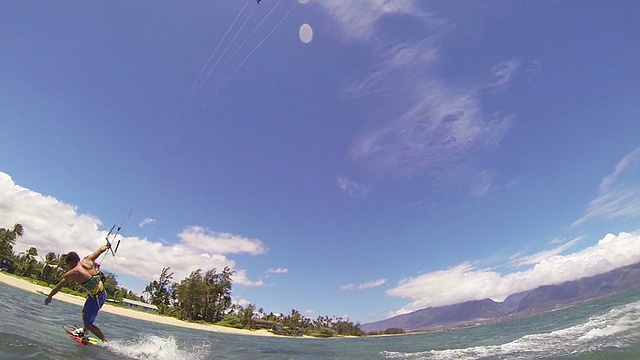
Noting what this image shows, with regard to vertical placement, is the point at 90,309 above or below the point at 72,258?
below

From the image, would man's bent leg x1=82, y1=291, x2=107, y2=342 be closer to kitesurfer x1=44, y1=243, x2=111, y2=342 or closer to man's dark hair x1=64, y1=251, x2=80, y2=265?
kitesurfer x1=44, y1=243, x2=111, y2=342

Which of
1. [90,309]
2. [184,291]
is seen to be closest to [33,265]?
[184,291]

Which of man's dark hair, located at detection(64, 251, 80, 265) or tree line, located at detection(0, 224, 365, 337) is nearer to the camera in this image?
man's dark hair, located at detection(64, 251, 80, 265)

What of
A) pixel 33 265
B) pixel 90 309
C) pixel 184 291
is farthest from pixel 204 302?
pixel 90 309

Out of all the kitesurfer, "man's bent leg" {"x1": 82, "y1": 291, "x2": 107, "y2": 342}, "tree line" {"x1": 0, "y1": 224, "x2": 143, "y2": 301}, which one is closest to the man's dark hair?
the kitesurfer

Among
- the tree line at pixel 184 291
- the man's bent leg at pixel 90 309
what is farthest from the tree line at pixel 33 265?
the man's bent leg at pixel 90 309

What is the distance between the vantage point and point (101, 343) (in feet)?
41.4

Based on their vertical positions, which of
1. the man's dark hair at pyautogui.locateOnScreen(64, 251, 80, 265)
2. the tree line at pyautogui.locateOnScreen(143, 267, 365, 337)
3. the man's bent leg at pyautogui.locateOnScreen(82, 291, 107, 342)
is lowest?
the tree line at pyautogui.locateOnScreen(143, 267, 365, 337)

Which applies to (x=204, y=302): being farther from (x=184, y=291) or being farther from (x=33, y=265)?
(x=33, y=265)

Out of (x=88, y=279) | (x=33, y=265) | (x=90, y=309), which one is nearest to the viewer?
(x=88, y=279)

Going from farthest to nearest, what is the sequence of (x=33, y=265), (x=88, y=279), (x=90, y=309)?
(x=33, y=265) < (x=90, y=309) < (x=88, y=279)

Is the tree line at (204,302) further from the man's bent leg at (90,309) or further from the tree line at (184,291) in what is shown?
the man's bent leg at (90,309)

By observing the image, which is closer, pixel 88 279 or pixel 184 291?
pixel 88 279

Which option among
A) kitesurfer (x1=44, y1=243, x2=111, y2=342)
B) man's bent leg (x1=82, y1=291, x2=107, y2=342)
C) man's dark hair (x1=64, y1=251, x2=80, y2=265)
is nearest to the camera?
kitesurfer (x1=44, y1=243, x2=111, y2=342)
